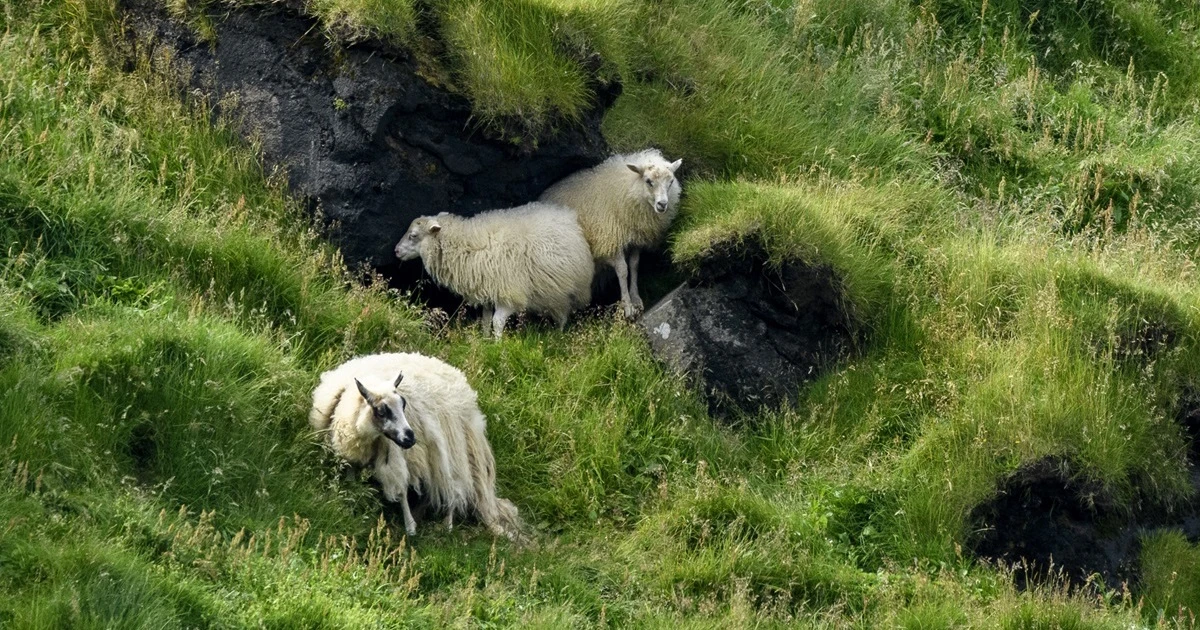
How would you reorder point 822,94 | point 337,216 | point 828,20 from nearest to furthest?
point 337,216 < point 822,94 < point 828,20

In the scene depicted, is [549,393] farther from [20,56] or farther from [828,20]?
[828,20]

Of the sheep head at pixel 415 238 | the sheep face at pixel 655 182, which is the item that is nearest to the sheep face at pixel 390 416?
the sheep head at pixel 415 238

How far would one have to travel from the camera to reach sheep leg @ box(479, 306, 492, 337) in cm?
1288

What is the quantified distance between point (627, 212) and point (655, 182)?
0.37 metres

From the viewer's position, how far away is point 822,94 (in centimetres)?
1566

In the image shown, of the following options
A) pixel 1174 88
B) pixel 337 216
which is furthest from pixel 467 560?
A: pixel 1174 88

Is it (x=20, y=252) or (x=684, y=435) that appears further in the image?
(x=684, y=435)

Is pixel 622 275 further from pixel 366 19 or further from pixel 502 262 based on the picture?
pixel 366 19

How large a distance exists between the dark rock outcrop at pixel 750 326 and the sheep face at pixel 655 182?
2.61 ft

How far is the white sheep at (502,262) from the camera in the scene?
1287 cm

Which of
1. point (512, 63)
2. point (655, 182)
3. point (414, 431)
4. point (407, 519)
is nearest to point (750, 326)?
point (655, 182)

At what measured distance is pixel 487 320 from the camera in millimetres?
12984

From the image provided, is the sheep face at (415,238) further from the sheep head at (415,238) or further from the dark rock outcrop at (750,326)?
the dark rock outcrop at (750,326)

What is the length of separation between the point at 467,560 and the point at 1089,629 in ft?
14.0
